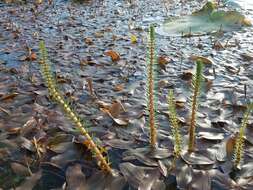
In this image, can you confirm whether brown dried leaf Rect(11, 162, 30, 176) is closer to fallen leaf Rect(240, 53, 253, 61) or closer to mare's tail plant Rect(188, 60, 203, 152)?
mare's tail plant Rect(188, 60, 203, 152)

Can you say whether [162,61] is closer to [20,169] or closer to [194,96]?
[194,96]

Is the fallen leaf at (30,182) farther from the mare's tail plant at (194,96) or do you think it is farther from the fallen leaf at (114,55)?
the fallen leaf at (114,55)

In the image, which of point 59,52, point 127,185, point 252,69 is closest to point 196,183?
point 127,185

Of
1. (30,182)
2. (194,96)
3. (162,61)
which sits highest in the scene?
(194,96)

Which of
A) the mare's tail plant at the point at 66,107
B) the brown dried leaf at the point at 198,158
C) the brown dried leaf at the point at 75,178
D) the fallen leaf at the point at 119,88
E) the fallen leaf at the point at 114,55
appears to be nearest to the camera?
the mare's tail plant at the point at 66,107

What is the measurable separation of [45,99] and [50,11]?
2975 millimetres

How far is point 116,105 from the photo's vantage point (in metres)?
2.40

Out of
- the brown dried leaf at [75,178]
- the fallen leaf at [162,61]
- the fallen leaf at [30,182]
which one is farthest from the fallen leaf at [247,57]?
the fallen leaf at [30,182]

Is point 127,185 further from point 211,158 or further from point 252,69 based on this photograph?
point 252,69

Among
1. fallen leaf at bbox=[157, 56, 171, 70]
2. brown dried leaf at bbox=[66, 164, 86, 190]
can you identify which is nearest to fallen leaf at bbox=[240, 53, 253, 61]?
fallen leaf at bbox=[157, 56, 171, 70]

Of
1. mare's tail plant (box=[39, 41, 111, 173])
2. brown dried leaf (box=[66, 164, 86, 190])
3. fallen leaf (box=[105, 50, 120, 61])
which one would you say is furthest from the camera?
fallen leaf (box=[105, 50, 120, 61])

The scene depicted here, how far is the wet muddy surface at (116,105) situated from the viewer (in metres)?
1.79

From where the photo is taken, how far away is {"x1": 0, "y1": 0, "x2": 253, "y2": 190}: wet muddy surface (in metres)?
1.79

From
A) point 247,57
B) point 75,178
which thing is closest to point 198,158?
point 75,178
